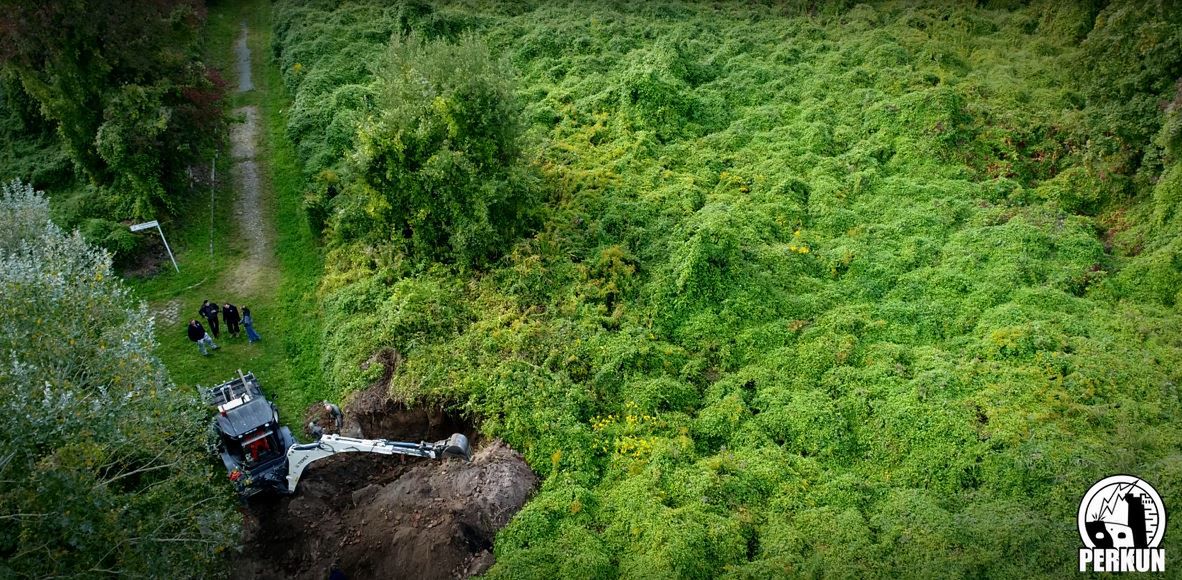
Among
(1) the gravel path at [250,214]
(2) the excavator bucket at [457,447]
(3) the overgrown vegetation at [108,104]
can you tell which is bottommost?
(2) the excavator bucket at [457,447]

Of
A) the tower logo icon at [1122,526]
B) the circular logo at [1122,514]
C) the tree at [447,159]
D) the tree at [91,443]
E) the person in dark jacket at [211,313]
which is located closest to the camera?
the tree at [91,443]

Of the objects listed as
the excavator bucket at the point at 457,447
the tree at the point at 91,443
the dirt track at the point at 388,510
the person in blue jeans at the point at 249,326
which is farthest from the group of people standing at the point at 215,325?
the excavator bucket at the point at 457,447

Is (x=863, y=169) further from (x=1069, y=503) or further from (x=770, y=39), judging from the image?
(x=1069, y=503)

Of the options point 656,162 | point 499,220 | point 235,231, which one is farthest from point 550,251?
point 235,231

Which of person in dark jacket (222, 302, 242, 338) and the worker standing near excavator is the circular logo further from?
person in dark jacket (222, 302, 242, 338)

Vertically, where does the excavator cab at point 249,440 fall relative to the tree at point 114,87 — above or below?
below

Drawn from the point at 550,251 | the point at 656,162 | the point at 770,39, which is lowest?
the point at 550,251

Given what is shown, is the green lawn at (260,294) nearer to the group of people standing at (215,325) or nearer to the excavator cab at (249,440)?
the group of people standing at (215,325)
